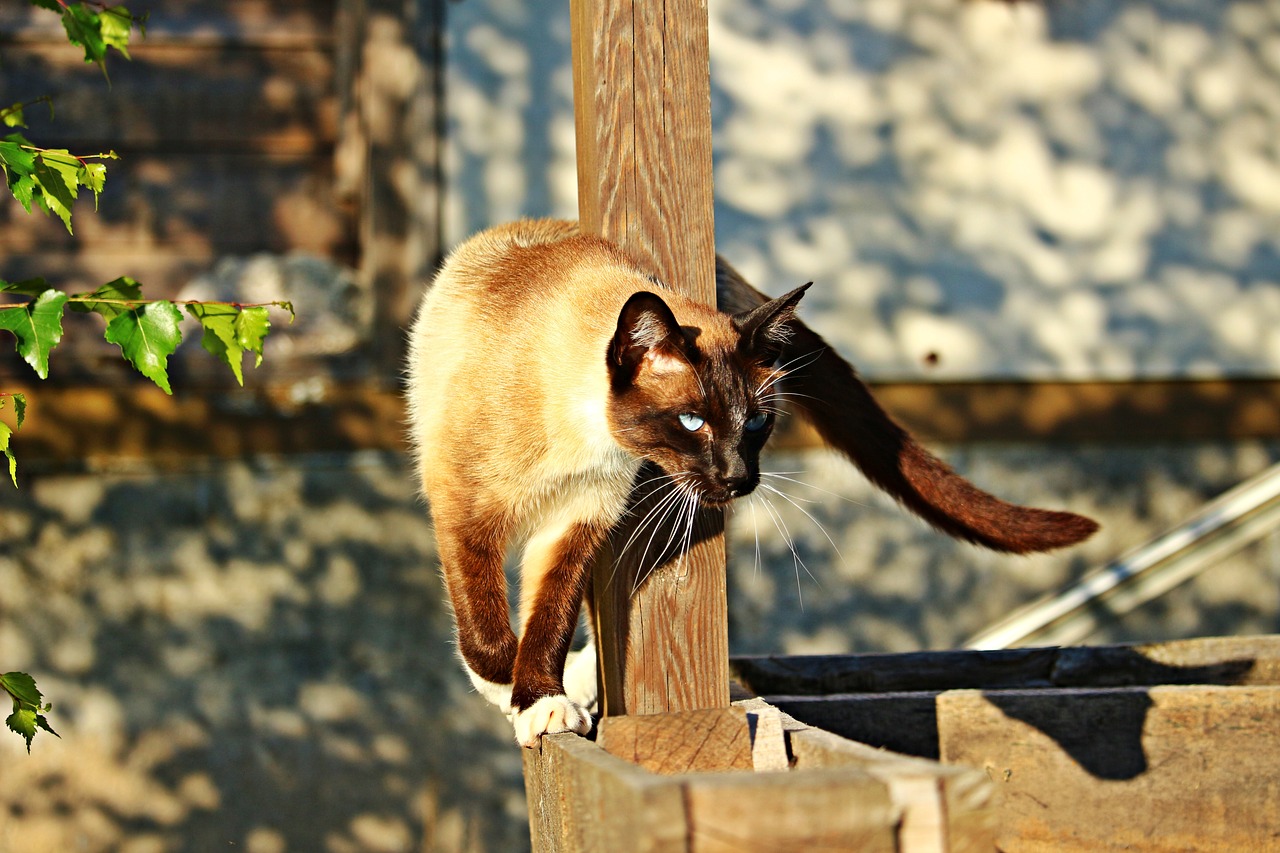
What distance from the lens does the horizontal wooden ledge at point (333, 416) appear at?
5270 millimetres

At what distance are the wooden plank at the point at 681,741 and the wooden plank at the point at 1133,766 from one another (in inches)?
27.2

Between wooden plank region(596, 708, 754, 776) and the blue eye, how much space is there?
22.2 inches

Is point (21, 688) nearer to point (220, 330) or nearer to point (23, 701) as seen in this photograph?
point (23, 701)

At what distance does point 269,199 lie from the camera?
19.1ft

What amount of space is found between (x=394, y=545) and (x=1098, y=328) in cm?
343

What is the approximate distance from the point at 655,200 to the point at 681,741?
1072mm

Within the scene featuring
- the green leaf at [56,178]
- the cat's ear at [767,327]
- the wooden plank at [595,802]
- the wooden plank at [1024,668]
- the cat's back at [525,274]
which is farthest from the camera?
the wooden plank at [1024,668]

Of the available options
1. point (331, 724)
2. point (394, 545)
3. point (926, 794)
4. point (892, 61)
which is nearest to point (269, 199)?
point (394, 545)

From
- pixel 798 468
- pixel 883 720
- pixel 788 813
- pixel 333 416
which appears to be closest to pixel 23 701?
pixel 788 813

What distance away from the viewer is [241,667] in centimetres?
Answer: 547

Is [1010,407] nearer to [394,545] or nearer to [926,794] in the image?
[394,545]

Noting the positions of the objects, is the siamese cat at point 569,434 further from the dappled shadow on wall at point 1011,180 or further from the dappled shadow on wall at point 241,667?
the dappled shadow on wall at point 1011,180

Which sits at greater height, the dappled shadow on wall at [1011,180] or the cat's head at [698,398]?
the dappled shadow on wall at [1011,180]

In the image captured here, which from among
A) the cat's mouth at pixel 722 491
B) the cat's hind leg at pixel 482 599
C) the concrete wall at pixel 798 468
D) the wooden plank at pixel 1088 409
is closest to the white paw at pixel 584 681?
the cat's hind leg at pixel 482 599
